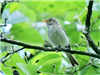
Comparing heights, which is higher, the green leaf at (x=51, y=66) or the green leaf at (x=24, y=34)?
the green leaf at (x=24, y=34)

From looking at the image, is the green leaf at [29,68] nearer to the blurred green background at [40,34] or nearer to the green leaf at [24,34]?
the blurred green background at [40,34]

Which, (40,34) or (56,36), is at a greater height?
(40,34)

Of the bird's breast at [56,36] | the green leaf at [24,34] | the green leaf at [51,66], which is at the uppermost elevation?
the green leaf at [24,34]

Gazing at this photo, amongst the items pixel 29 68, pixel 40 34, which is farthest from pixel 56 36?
pixel 29 68

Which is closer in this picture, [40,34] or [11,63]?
[11,63]

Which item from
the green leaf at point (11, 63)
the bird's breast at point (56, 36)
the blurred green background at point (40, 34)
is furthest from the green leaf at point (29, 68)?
the bird's breast at point (56, 36)

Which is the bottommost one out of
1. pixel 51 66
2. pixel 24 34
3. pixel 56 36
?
pixel 56 36

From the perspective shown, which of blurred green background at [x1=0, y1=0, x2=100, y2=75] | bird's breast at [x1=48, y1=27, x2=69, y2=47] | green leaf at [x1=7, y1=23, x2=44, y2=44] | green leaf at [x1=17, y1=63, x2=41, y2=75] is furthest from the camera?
bird's breast at [x1=48, y1=27, x2=69, y2=47]

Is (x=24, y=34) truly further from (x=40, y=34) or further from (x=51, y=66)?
(x=51, y=66)

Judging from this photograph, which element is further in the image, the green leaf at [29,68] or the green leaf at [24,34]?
the green leaf at [24,34]

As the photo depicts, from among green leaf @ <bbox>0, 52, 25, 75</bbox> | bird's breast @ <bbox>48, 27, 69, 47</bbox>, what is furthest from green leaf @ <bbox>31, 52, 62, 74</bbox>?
bird's breast @ <bbox>48, 27, 69, 47</bbox>

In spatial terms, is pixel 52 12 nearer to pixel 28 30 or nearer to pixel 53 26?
pixel 53 26

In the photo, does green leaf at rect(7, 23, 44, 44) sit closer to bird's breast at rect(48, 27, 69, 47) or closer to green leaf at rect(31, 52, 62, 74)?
green leaf at rect(31, 52, 62, 74)

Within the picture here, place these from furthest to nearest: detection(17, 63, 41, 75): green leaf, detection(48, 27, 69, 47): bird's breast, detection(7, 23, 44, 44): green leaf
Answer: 1. detection(48, 27, 69, 47): bird's breast
2. detection(7, 23, 44, 44): green leaf
3. detection(17, 63, 41, 75): green leaf
